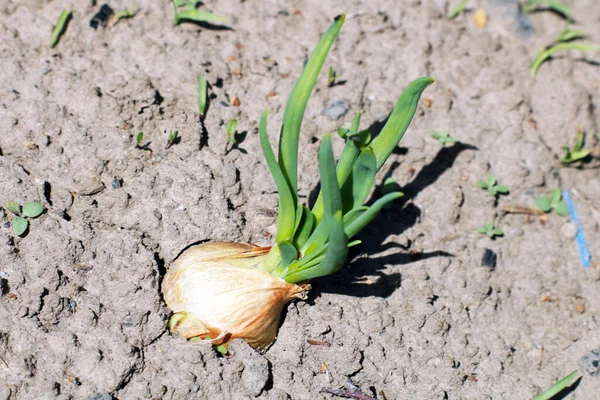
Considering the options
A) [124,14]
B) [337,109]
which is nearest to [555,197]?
[337,109]

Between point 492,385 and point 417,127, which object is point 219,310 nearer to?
point 492,385

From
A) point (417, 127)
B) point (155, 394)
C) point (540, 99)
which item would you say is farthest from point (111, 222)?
point (540, 99)

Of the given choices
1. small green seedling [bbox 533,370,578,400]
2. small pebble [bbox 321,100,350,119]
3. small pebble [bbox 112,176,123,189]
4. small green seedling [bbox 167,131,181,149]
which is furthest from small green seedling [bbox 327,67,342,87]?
small green seedling [bbox 533,370,578,400]

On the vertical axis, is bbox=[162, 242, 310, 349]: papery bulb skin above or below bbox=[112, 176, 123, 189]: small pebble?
below

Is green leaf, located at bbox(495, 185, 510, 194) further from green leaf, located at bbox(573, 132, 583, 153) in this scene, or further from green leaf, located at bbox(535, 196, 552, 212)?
green leaf, located at bbox(573, 132, 583, 153)

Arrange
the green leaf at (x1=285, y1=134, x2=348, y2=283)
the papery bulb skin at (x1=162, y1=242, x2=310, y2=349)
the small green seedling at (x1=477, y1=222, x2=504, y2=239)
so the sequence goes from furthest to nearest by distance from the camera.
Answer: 1. the small green seedling at (x1=477, y1=222, x2=504, y2=239)
2. the papery bulb skin at (x1=162, y1=242, x2=310, y2=349)
3. the green leaf at (x1=285, y1=134, x2=348, y2=283)
